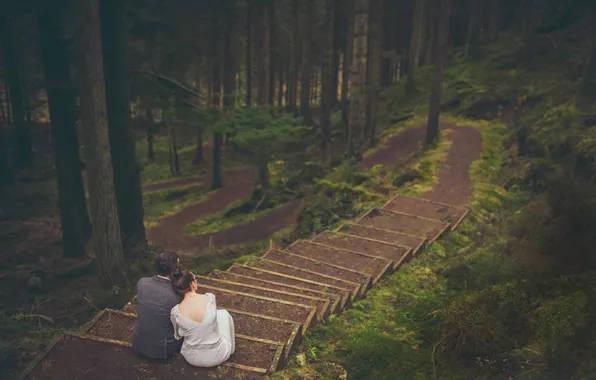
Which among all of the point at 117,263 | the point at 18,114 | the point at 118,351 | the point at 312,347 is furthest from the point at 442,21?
the point at 18,114

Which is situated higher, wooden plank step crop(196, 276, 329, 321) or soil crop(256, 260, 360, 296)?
wooden plank step crop(196, 276, 329, 321)

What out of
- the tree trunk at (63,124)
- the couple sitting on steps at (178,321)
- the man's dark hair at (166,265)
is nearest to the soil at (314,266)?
the couple sitting on steps at (178,321)

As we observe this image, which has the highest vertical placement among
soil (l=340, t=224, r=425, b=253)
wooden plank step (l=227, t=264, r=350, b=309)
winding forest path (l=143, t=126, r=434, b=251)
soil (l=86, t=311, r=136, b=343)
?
soil (l=86, t=311, r=136, b=343)

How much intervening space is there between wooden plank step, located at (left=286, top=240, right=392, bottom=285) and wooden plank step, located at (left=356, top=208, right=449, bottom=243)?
225cm

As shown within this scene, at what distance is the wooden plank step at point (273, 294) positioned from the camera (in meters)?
7.05

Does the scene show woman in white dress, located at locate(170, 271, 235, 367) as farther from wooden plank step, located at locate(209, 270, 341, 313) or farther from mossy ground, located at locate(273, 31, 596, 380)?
wooden plank step, located at locate(209, 270, 341, 313)

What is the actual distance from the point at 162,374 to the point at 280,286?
2758mm

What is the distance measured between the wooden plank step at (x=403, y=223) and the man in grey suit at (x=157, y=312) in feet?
23.4

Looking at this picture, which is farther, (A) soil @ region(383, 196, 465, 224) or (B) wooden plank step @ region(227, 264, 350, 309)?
(A) soil @ region(383, 196, 465, 224)

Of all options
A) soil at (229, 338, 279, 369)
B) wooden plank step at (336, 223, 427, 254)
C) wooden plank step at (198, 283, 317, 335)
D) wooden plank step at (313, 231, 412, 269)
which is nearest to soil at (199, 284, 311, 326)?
wooden plank step at (198, 283, 317, 335)

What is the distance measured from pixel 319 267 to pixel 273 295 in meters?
1.77

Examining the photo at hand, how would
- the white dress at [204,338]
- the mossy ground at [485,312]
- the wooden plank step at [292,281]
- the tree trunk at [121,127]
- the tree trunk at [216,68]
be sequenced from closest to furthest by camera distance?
the mossy ground at [485,312] < the white dress at [204,338] < the wooden plank step at [292,281] < the tree trunk at [121,127] < the tree trunk at [216,68]

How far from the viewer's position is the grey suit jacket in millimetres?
5695

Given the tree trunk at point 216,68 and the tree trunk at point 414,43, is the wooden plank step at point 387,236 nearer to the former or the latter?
the tree trunk at point 216,68
